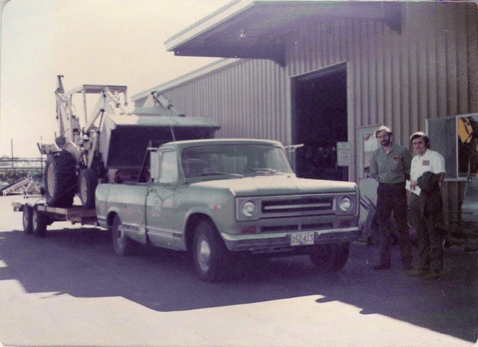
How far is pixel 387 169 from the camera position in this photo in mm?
8617

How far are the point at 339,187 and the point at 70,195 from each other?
755cm

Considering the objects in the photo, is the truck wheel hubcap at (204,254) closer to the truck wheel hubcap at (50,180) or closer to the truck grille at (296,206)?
the truck grille at (296,206)

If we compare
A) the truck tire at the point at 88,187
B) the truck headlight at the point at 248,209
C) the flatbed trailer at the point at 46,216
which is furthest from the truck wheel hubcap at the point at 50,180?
the truck headlight at the point at 248,209

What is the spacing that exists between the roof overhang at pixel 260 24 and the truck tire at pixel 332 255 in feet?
17.4

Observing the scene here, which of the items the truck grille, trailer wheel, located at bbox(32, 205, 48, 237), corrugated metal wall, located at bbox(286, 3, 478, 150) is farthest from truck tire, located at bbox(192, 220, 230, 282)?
trailer wheel, located at bbox(32, 205, 48, 237)

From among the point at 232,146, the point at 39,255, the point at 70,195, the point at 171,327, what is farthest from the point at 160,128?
the point at 171,327

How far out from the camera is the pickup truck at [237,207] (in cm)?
764

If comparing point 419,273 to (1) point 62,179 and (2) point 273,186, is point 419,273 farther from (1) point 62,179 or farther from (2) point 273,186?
(1) point 62,179

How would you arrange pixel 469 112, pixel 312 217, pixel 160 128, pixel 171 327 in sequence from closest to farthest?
1. pixel 171 327
2. pixel 312 217
3. pixel 469 112
4. pixel 160 128

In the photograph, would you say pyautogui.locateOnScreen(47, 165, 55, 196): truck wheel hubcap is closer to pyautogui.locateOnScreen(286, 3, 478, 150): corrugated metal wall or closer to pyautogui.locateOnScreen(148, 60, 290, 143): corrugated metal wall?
pyautogui.locateOnScreen(148, 60, 290, 143): corrugated metal wall

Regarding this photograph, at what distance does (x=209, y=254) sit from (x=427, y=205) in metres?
2.85

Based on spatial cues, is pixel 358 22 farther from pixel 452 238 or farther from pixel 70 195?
pixel 70 195

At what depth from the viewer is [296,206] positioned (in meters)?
7.86

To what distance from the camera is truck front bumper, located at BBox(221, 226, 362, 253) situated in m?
7.52
